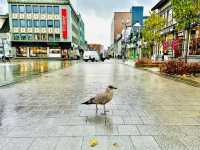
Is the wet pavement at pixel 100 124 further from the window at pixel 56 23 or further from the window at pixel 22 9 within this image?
the window at pixel 22 9

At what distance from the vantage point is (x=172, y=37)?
91.1 feet

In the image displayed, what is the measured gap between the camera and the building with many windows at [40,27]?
179ft

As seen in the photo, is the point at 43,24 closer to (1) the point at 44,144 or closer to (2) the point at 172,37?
(2) the point at 172,37

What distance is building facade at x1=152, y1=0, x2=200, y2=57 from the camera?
811 inches

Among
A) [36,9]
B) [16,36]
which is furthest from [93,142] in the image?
[36,9]

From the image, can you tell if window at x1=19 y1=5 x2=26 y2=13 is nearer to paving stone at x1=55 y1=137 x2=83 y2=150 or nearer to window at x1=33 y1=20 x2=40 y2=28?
window at x1=33 y1=20 x2=40 y2=28

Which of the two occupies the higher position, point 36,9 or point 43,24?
point 36,9

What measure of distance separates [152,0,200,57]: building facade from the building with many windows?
95.2 feet

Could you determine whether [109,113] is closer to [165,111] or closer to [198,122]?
[165,111]

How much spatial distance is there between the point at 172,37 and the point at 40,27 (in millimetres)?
39208

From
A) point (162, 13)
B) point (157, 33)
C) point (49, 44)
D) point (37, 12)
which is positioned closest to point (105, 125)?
point (157, 33)

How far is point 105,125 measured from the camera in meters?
4.43

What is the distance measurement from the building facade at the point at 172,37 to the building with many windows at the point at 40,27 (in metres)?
29.0

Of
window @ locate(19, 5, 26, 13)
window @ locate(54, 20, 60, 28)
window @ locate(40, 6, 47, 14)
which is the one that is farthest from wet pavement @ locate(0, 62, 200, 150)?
window @ locate(19, 5, 26, 13)
